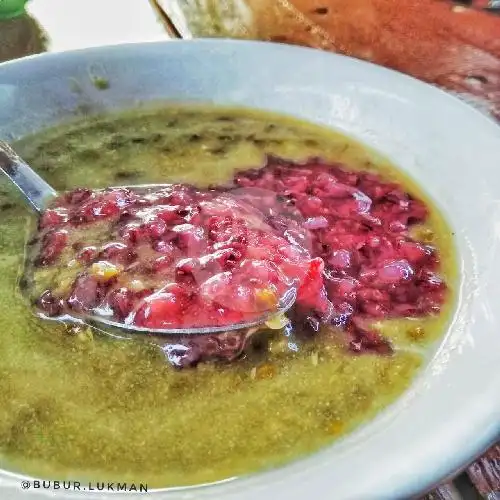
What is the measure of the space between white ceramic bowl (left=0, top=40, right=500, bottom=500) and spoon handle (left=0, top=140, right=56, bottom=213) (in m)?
0.18

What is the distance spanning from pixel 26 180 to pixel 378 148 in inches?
26.5

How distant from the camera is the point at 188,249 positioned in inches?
39.8

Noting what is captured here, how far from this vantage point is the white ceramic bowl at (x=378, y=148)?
2.36 feet

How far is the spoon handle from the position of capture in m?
1.20

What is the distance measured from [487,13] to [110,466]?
1.30 meters

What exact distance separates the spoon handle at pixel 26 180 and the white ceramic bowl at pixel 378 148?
0.59 ft

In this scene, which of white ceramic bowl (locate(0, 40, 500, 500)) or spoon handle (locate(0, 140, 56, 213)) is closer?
white ceramic bowl (locate(0, 40, 500, 500))

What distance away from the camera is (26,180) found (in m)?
1.21

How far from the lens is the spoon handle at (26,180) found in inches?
47.3

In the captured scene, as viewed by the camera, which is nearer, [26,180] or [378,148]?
[26,180]

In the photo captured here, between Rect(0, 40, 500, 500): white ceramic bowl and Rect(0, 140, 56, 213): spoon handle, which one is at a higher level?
Rect(0, 40, 500, 500): white ceramic bowl

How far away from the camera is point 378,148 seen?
136 centimetres

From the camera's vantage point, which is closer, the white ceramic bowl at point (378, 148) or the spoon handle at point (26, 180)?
the white ceramic bowl at point (378, 148)

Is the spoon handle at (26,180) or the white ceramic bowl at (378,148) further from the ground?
the white ceramic bowl at (378,148)
